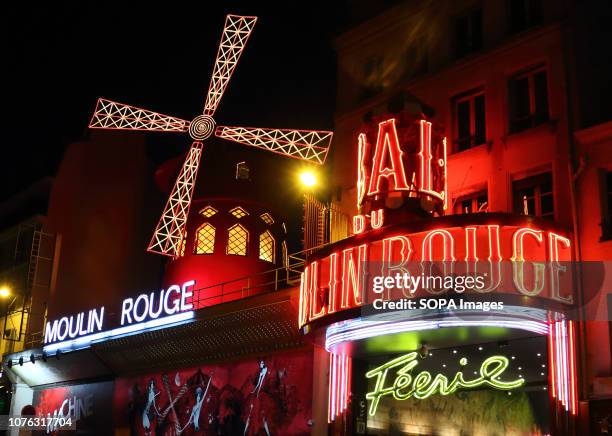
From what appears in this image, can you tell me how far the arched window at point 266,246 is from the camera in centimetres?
1925

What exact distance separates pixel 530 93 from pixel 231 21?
9394 mm

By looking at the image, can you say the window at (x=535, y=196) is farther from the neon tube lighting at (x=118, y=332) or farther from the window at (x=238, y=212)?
the window at (x=238, y=212)

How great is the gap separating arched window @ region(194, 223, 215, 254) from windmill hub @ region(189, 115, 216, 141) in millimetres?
2212

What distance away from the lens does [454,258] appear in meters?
9.45

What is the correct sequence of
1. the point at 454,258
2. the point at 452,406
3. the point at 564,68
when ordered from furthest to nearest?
1. the point at 452,406
2. the point at 564,68
3. the point at 454,258

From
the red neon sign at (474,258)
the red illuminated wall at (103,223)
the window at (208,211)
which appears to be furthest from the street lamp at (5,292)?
the red neon sign at (474,258)

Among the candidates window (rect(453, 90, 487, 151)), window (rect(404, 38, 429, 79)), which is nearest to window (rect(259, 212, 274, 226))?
window (rect(404, 38, 429, 79))

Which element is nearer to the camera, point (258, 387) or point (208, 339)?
point (258, 387)

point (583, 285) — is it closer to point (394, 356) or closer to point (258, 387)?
point (394, 356)

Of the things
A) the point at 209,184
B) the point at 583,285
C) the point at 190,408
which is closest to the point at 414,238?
the point at 583,285

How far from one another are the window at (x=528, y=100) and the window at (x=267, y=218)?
9051mm

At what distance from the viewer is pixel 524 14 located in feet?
38.9

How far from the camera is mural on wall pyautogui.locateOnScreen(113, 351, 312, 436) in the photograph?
13.1m

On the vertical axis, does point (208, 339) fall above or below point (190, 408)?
above
